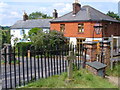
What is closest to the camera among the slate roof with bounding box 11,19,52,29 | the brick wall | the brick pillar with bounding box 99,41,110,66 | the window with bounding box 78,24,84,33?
the brick pillar with bounding box 99,41,110,66

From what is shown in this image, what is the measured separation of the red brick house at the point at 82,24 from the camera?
2505 centimetres

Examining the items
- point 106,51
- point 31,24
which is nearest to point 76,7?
point 31,24

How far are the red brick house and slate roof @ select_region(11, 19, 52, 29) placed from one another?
14.7ft

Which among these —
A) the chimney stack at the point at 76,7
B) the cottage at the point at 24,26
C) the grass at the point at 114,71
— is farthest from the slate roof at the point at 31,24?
the grass at the point at 114,71

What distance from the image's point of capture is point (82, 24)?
85.2 ft

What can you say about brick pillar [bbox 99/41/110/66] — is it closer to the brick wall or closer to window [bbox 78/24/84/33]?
the brick wall

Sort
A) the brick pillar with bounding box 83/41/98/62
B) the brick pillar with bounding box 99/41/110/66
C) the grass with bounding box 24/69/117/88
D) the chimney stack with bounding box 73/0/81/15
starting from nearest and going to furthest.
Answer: the grass with bounding box 24/69/117/88 → the brick pillar with bounding box 83/41/98/62 → the brick pillar with bounding box 99/41/110/66 → the chimney stack with bounding box 73/0/81/15

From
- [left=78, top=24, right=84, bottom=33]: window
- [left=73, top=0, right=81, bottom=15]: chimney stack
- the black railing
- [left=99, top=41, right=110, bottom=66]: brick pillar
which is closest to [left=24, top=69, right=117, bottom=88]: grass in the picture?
the black railing

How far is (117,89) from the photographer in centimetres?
588

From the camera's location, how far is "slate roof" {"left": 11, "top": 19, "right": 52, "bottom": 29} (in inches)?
1280

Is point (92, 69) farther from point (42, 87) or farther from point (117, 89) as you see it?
point (42, 87)

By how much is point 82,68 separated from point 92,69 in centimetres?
40

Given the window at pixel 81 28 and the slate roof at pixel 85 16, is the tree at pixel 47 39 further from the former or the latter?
the slate roof at pixel 85 16

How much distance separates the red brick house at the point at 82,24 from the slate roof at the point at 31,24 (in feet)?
14.7
